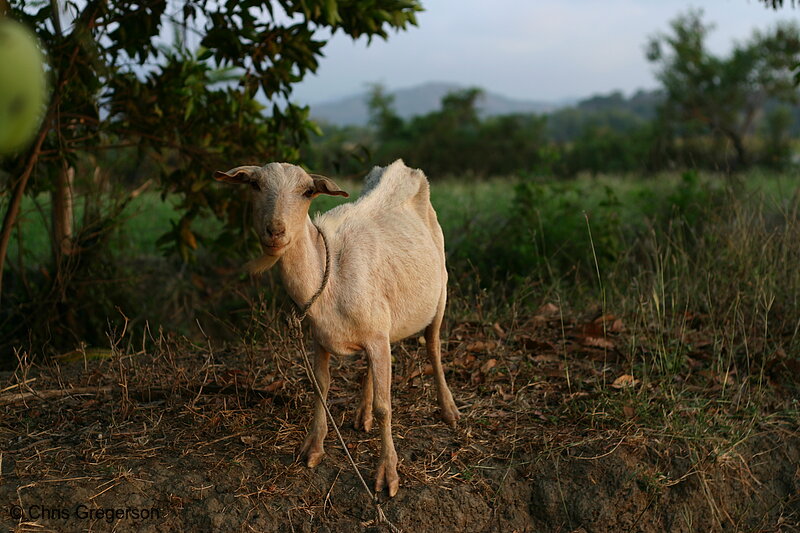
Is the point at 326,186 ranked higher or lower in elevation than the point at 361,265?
higher

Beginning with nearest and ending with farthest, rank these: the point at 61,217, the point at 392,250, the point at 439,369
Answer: the point at 392,250, the point at 439,369, the point at 61,217

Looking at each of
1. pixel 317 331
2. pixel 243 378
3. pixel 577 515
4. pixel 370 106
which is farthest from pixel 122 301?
pixel 370 106

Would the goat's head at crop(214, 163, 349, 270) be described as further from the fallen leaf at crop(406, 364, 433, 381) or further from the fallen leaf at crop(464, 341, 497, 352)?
the fallen leaf at crop(464, 341, 497, 352)

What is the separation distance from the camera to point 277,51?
4922 mm

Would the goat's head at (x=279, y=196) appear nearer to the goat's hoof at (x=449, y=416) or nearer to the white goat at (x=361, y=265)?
the white goat at (x=361, y=265)

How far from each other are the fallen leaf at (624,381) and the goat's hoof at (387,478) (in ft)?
5.46

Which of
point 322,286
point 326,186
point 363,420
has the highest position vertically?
point 326,186

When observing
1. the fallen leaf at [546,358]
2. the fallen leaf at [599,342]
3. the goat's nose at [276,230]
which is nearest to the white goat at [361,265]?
the goat's nose at [276,230]

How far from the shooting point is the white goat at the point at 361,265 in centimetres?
292

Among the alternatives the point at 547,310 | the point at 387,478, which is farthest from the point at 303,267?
the point at 547,310

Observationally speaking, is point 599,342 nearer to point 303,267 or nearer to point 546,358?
point 546,358

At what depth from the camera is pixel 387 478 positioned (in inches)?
136

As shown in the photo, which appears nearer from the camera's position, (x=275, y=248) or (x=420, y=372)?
(x=275, y=248)

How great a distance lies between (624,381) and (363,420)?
1.68 meters
